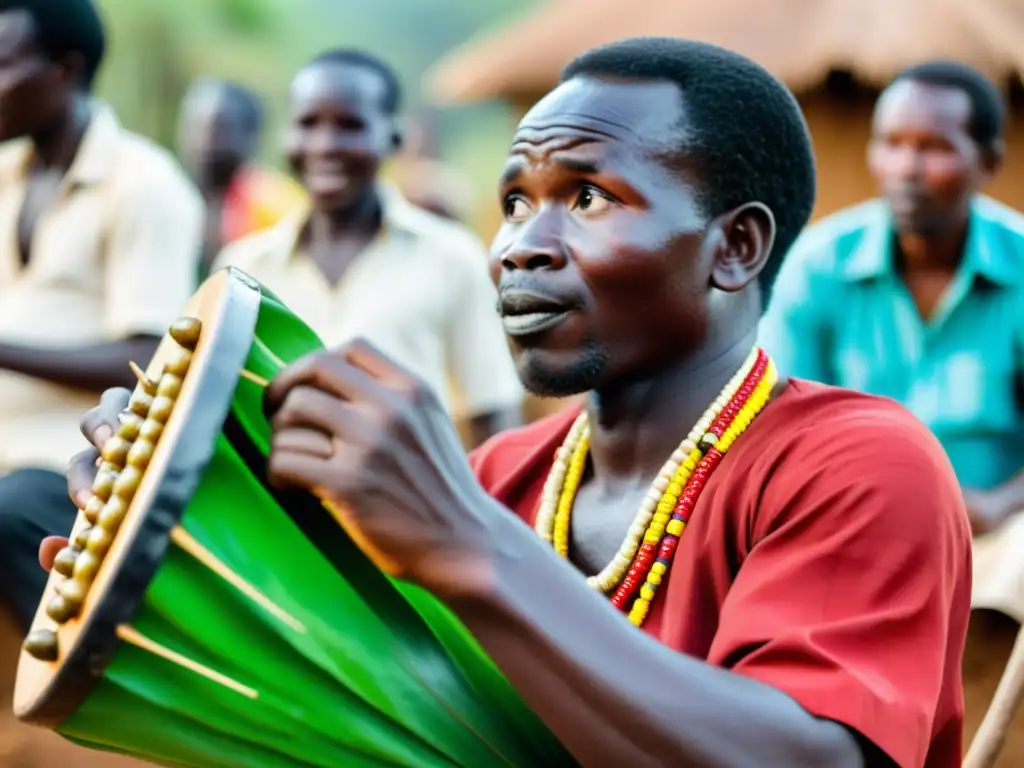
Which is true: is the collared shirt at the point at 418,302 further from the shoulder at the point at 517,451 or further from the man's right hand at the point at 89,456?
the man's right hand at the point at 89,456

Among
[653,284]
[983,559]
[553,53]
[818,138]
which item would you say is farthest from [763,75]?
[553,53]

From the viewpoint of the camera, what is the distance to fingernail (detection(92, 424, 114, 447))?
175 centimetres

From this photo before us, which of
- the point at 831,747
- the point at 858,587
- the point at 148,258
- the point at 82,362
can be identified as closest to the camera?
the point at 831,747

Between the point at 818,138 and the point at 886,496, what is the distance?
5.99 m

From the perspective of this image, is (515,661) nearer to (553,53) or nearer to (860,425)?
(860,425)

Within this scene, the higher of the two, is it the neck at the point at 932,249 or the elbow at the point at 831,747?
the neck at the point at 932,249

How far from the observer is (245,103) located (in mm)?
8352

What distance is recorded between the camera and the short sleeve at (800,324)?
13.0 feet

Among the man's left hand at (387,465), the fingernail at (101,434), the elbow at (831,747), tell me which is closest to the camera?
the man's left hand at (387,465)

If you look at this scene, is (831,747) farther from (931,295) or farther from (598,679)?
(931,295)

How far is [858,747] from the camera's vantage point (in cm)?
146

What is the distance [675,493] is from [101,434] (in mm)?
687

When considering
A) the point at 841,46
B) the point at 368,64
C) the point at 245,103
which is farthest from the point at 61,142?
the point at 841,46

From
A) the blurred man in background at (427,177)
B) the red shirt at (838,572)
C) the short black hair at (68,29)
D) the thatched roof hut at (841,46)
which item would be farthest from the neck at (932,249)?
the blurred man in background at (427,177)
